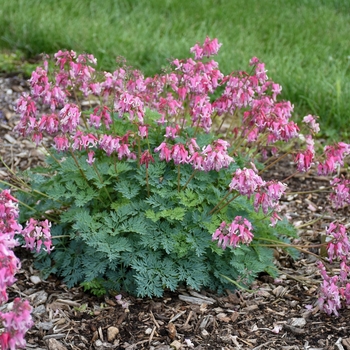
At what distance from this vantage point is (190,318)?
3648mm

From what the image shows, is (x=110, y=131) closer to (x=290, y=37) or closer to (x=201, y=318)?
(x=201, y=318)

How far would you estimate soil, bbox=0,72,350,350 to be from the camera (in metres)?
3.46

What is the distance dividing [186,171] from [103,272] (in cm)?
78

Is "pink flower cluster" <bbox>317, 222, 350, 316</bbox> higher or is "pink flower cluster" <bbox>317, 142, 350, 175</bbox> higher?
"pink flower cluster" <bbox>317, 142, 350, 175</bbox>

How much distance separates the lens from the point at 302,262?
14.2 feet

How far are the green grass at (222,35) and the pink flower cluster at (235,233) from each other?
298 cm

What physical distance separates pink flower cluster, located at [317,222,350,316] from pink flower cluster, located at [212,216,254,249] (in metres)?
0.54

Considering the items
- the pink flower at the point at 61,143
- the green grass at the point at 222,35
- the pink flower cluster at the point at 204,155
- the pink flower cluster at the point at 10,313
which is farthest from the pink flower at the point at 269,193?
the green grass at the point at 222,35

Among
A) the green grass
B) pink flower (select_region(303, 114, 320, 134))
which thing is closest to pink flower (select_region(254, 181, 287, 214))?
pink flower (select_region(303, 114, 320, 134))

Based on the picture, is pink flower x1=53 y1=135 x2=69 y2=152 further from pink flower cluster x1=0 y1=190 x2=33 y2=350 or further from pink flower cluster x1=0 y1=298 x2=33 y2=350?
pink flower cluster x1=0 y1=298 x2=33 y2=350

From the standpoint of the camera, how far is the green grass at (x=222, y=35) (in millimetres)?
6477

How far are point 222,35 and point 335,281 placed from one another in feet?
16.4

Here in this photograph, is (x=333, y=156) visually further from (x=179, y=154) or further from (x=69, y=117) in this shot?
(x=69, y=117)

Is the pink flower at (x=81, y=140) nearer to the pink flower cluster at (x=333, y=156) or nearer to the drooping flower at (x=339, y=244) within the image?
the pink flower cluster at (x=333, y=156)
